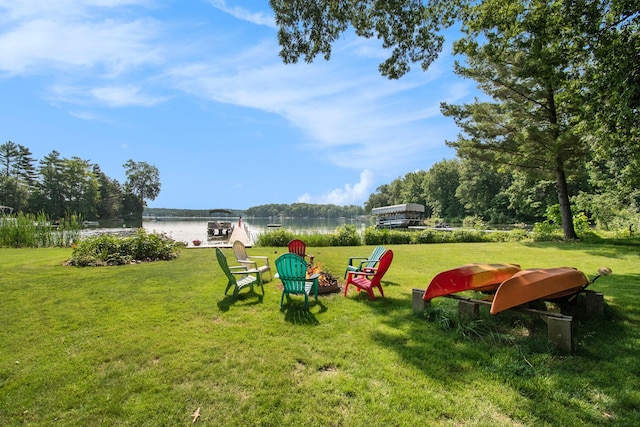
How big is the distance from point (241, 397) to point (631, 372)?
10.6 feet

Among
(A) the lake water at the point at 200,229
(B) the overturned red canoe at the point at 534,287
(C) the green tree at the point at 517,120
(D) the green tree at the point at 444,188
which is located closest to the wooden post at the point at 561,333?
(B) the overturned red canoe at the point at 534,287

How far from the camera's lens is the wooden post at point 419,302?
13.2 ft

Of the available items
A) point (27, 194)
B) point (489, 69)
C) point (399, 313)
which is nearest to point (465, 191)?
point (489, 69)

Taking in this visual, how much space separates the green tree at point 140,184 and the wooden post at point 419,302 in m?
73.2

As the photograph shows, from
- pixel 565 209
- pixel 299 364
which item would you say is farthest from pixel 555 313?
pixel 565 209

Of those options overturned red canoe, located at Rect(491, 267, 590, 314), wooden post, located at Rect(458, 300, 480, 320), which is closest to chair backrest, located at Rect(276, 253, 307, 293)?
wooden post, located at Rect(458, 300, 480, 320)

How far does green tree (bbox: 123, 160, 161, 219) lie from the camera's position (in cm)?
6555

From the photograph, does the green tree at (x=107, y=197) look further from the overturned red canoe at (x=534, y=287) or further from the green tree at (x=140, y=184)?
the overturned red canoe at (x=534, y=287)

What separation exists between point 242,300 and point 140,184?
239ft

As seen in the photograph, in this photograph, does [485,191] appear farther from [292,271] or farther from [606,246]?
[292,271]

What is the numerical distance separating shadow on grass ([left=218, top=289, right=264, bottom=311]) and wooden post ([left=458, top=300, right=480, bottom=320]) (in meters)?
2.88

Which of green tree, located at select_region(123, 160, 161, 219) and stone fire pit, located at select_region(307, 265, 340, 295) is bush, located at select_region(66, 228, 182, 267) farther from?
green tree, located at select_region(123, 160, 161, 219)

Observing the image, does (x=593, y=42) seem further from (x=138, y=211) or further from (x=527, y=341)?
(x=138, y=211)

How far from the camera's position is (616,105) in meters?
4.77
